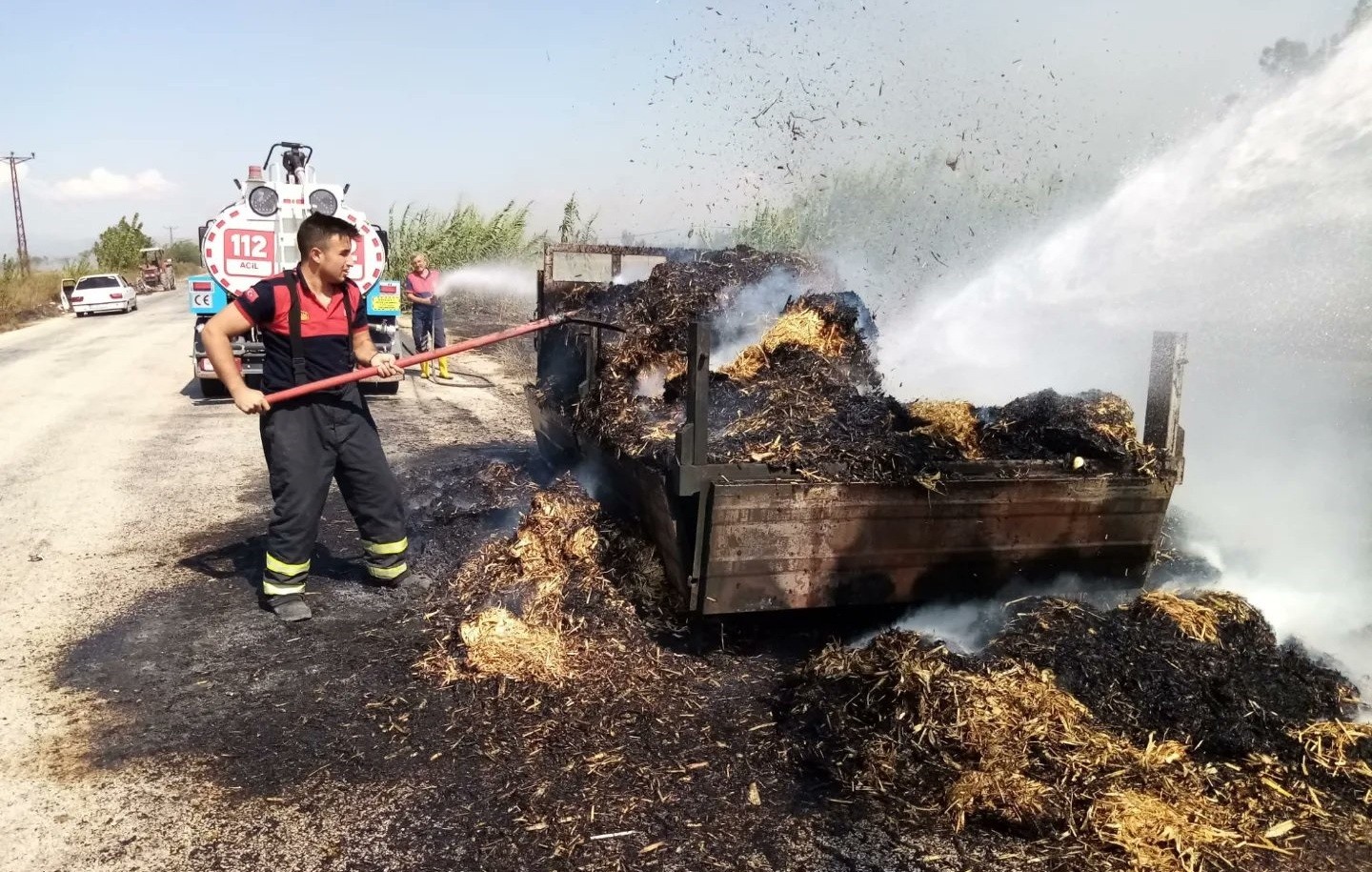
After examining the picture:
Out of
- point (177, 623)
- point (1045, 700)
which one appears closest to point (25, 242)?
point (177, 623)

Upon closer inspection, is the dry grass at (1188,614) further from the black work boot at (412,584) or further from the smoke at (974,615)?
the black work boot at (412,584)

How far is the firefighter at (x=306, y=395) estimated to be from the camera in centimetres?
453

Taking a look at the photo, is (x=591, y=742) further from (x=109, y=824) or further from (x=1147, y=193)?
(x=1147, y=193)

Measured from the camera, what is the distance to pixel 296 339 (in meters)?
4.60

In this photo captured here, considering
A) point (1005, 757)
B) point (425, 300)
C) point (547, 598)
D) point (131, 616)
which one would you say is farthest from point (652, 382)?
point (425, 300)

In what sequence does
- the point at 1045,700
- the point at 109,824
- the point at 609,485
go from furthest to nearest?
the point at 609,485 < the point at 1045,700 < the point at 109,824

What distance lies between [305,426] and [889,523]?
2.97 m

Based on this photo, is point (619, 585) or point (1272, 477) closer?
point (619, 585)

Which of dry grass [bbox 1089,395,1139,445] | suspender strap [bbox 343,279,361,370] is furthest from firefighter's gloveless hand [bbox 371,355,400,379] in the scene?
dry grass [bbox 1089,395,1139,445]

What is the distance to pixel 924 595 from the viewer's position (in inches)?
161

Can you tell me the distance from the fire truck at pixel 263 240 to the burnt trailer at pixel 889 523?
21.5ft

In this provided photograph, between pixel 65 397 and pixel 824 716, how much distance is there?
12232mm

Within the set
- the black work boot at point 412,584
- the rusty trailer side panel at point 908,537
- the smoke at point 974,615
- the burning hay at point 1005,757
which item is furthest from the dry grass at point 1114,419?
the black work boot at point 412,584

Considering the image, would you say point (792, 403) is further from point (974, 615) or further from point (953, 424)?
point (974, 615)
